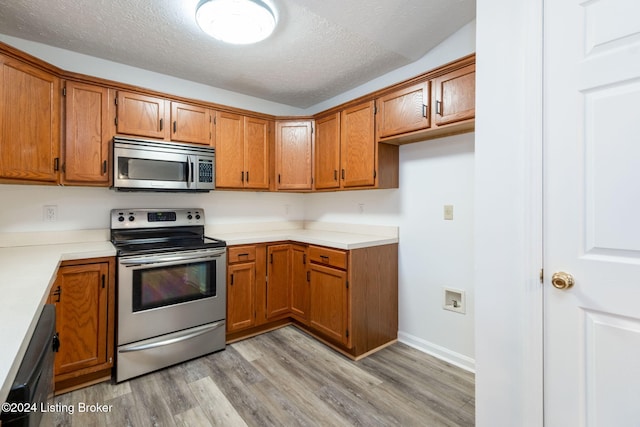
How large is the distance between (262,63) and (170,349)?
238cm

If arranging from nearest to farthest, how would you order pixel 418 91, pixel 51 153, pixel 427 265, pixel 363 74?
pixel 51 153 → pixel 418 91 → pixel 427 265 → pixel 363 74

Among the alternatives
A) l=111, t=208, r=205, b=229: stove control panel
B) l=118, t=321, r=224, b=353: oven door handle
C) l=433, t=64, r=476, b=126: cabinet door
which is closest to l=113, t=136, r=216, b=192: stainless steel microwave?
l=111, t=208, r=205, b=229: stove control panel

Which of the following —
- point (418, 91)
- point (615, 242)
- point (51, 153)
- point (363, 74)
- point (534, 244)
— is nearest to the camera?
point (615, 242)

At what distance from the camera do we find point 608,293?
108cm

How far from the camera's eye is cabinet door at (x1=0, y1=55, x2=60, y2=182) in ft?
5.74

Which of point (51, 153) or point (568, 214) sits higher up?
point (51, 153)

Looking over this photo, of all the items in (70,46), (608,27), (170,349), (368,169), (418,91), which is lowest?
(170,349)

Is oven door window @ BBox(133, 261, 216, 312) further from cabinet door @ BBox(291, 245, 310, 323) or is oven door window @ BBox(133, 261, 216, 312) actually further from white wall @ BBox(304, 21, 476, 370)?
white wall @ BBox(304, 21, 476, 370)

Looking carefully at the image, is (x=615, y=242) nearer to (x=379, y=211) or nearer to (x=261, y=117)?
(x=379, y=211)

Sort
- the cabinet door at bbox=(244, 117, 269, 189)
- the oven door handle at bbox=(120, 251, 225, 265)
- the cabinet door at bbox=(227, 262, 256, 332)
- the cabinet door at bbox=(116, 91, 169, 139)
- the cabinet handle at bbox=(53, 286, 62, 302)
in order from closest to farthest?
1. the cabinet handle at bbox=(53, 286, 62, 302)
2. the oven door handle at bbox=(120, 251, 225, 265)
3. the cabinet door at bbox=(116, 91, 169, 139)
4. the cabinet door at bbox=(227, 262, 256, 332)
5. the cabinet door at bbox=(244, 117, 269, 189)

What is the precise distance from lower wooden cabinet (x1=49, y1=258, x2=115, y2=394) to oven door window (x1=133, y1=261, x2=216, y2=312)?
0.17 metres

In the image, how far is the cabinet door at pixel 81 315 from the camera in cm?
186

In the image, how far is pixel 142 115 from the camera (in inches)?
93.7

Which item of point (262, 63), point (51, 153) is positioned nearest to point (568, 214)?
point (262, 63)
